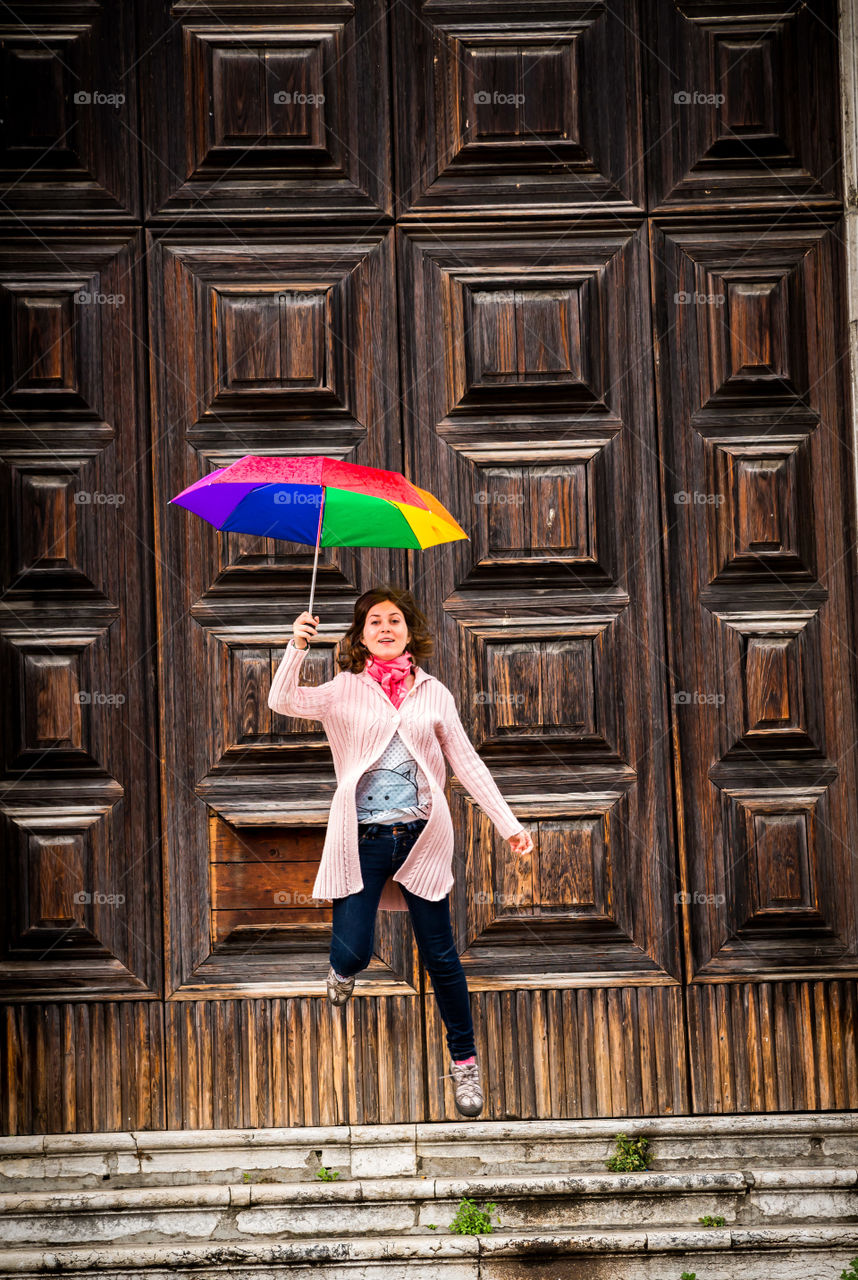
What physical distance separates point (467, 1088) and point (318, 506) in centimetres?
215

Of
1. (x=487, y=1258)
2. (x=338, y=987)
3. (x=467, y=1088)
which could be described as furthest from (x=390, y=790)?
(x=487, y=1258)

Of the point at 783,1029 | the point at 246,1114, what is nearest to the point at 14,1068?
the point at 246,1114

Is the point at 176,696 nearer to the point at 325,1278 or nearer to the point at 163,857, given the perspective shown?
the point at 163,857

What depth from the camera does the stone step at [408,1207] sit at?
15.1 feet

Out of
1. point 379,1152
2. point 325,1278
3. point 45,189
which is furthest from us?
point 45,189

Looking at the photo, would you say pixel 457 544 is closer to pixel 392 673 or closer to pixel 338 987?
pixel 392 673

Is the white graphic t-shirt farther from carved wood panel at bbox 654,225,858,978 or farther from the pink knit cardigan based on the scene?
carved wood panel at bbox 654,225,858,978

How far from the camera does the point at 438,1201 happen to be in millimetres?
4637

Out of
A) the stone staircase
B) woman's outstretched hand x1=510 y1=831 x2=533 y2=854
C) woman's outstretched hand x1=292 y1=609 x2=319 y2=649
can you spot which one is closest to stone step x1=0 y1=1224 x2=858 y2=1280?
the stone staircase

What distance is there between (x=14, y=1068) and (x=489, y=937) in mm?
2027

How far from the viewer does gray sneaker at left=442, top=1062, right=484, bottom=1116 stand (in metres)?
4.33

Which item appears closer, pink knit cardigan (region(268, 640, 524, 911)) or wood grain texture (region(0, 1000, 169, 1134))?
pink knit cardigan (region(268, 640, 524, 911))

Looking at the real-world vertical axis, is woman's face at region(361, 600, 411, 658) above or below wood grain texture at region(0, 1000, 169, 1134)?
above

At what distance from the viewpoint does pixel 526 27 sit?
5195 mm
